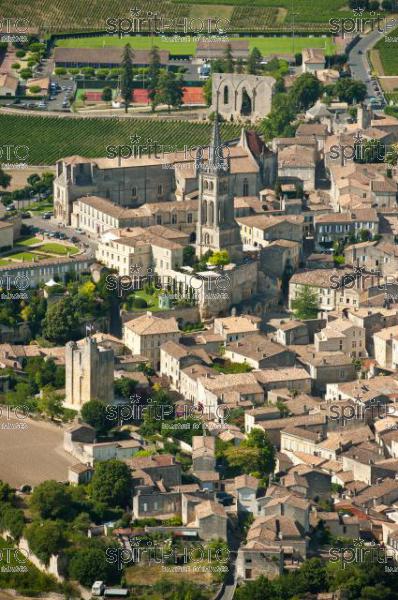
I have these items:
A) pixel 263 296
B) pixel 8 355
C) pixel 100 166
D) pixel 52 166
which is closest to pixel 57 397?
pixel 8 355

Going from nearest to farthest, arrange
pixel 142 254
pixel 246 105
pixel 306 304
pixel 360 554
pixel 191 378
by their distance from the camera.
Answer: pixel 360 554 → pixel 191 378 → pixel 306 304 → pixel 142 254 → pixel 246 105

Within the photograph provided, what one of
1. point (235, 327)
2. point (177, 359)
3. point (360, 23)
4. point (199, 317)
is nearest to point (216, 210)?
point (199, 317)

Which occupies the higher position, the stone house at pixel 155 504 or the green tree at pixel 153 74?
the green tree at pixel 153 74

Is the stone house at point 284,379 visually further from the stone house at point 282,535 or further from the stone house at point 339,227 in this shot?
the stone house at point 339,227

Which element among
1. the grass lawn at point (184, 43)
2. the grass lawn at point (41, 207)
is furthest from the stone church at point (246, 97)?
the grass lawn at point (41, 207)

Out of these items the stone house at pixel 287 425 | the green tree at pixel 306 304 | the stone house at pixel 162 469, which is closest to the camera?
the stone house at pixel 162 469

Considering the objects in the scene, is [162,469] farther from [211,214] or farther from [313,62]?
[313,62]

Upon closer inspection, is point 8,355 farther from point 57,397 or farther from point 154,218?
point 154,218
